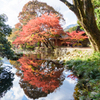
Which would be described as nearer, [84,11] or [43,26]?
[84,11]

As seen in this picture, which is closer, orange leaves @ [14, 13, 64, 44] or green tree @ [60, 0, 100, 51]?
green tree @ [60, 0, 100, 51]

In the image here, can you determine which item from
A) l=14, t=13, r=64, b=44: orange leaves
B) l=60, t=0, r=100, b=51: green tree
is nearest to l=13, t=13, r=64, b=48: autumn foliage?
l=14, t=13, r=64, b=44: orange leaves

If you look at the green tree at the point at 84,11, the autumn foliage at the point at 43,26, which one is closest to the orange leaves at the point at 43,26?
the autumn foliage at the point at 43,26

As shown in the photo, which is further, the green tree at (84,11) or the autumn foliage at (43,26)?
the autumn foliage at (43,26)

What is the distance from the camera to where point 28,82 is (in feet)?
12.4

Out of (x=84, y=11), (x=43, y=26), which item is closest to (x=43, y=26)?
(x=43, y=26)

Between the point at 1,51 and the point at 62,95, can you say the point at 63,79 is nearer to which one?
the point at 62,95

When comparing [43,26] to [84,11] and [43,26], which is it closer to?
[43,26]

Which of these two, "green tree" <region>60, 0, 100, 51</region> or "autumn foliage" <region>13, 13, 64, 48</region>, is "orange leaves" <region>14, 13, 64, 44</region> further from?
"green tree" <region>60, 0, 100, 51</region>

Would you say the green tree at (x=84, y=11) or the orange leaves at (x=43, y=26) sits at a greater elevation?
the orange leaves at (x=43, y=26)

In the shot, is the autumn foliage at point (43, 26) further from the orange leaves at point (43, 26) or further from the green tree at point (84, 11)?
the green tree at point (84, 11)

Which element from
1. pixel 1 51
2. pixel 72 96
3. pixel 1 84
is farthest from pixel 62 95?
pixel 1 51

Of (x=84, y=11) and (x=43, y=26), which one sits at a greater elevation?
(x=43, y=26)

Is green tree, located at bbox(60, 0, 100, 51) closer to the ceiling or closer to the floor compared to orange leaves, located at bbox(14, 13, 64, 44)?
closer to the floor
